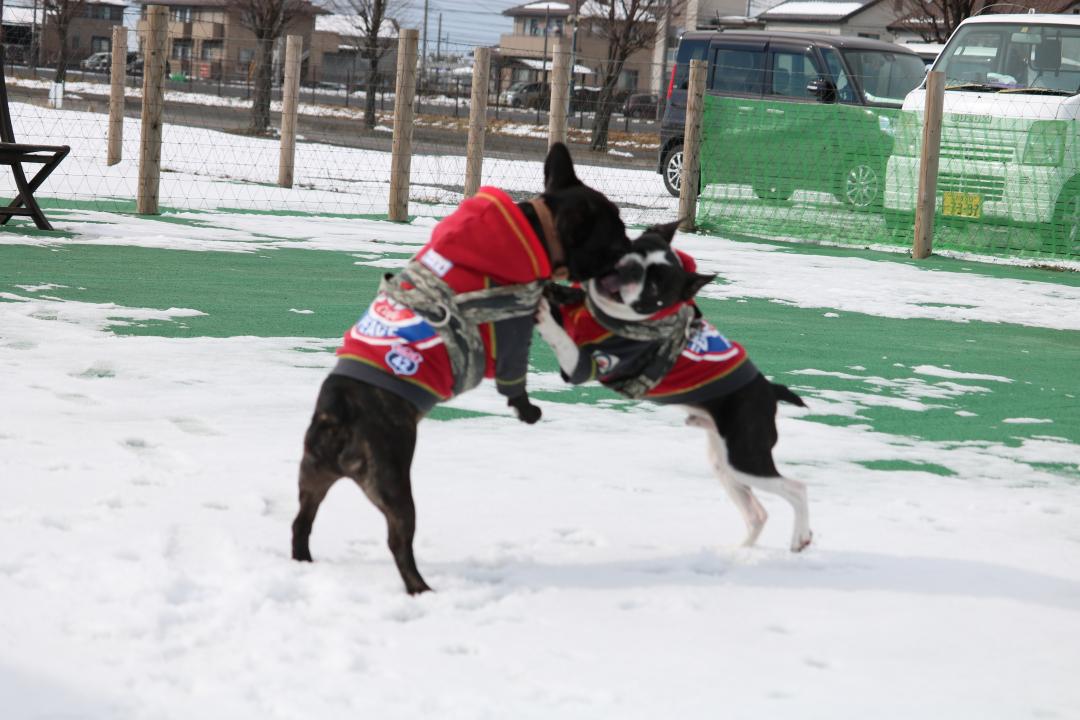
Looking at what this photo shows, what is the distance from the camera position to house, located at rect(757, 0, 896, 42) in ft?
153

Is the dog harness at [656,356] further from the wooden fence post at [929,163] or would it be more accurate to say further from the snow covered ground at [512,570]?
the wooden fence post at [929,163]

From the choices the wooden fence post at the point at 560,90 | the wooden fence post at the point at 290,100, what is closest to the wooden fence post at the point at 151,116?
the wooden fence post at the point at 290,100

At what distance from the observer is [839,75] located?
47.4ft

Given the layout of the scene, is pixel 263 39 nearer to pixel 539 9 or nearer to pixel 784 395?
pixel 784 395

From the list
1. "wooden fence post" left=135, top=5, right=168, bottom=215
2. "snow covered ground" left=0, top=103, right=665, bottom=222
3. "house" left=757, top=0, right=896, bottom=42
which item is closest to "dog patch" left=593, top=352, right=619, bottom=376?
"wooden fence post" left=135, top=5, right=168, bottom=215

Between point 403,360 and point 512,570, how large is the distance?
634 millimetres

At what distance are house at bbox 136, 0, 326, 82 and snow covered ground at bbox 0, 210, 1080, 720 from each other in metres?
8.18

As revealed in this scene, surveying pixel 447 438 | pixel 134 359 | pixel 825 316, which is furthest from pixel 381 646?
pixel 825 316

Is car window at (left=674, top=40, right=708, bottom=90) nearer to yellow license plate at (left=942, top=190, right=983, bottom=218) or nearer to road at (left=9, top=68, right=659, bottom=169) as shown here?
road at (left=9, top=68, right=659, bottom=169)

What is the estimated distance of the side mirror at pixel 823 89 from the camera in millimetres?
13711

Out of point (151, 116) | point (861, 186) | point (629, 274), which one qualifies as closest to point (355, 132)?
point (151, 116)

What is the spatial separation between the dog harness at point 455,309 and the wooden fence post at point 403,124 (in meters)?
8.92

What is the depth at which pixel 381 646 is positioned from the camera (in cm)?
250

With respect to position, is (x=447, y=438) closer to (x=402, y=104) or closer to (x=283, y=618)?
(x=283, y=618)
